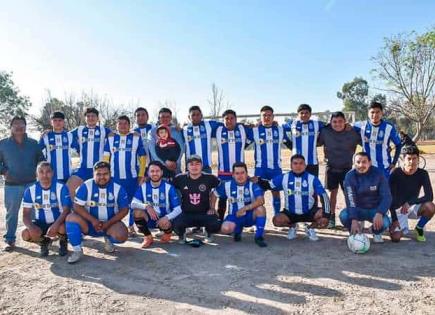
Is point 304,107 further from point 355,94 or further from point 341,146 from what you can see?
point 355,94

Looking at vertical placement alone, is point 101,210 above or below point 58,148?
below

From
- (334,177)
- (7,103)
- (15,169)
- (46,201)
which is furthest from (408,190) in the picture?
(7,103)

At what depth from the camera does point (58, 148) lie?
21.7 ft

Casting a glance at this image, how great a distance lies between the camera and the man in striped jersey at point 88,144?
670 centimetres

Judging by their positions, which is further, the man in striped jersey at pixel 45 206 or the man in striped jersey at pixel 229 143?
the man in striped jersey at pixel 229 143

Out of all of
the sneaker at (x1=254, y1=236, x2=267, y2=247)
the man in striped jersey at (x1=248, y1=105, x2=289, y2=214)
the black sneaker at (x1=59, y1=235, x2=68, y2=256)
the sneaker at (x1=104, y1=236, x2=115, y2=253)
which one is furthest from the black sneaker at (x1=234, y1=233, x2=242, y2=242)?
the black sneaker at (x1=59, y1=235, x2=68, y2=256)

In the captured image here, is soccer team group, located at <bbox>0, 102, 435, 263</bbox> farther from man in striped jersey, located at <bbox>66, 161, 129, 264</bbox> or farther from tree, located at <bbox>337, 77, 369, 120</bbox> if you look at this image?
tree, located at <bbox>337, 77, 369, 120</bbox>

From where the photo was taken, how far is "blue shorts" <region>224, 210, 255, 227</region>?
5.97m

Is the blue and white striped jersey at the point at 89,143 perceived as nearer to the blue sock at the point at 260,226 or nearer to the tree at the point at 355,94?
the blue sock at the point at 260,226

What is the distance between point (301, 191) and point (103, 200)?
292 cm

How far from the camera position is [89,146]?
673 centimetres

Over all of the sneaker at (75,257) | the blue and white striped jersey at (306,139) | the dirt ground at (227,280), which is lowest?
the dirt ground at (227,280)

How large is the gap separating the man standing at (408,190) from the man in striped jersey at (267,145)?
1.81m

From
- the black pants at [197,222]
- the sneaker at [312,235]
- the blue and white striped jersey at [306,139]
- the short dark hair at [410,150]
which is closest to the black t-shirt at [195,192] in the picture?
the black pants at [197,222]
